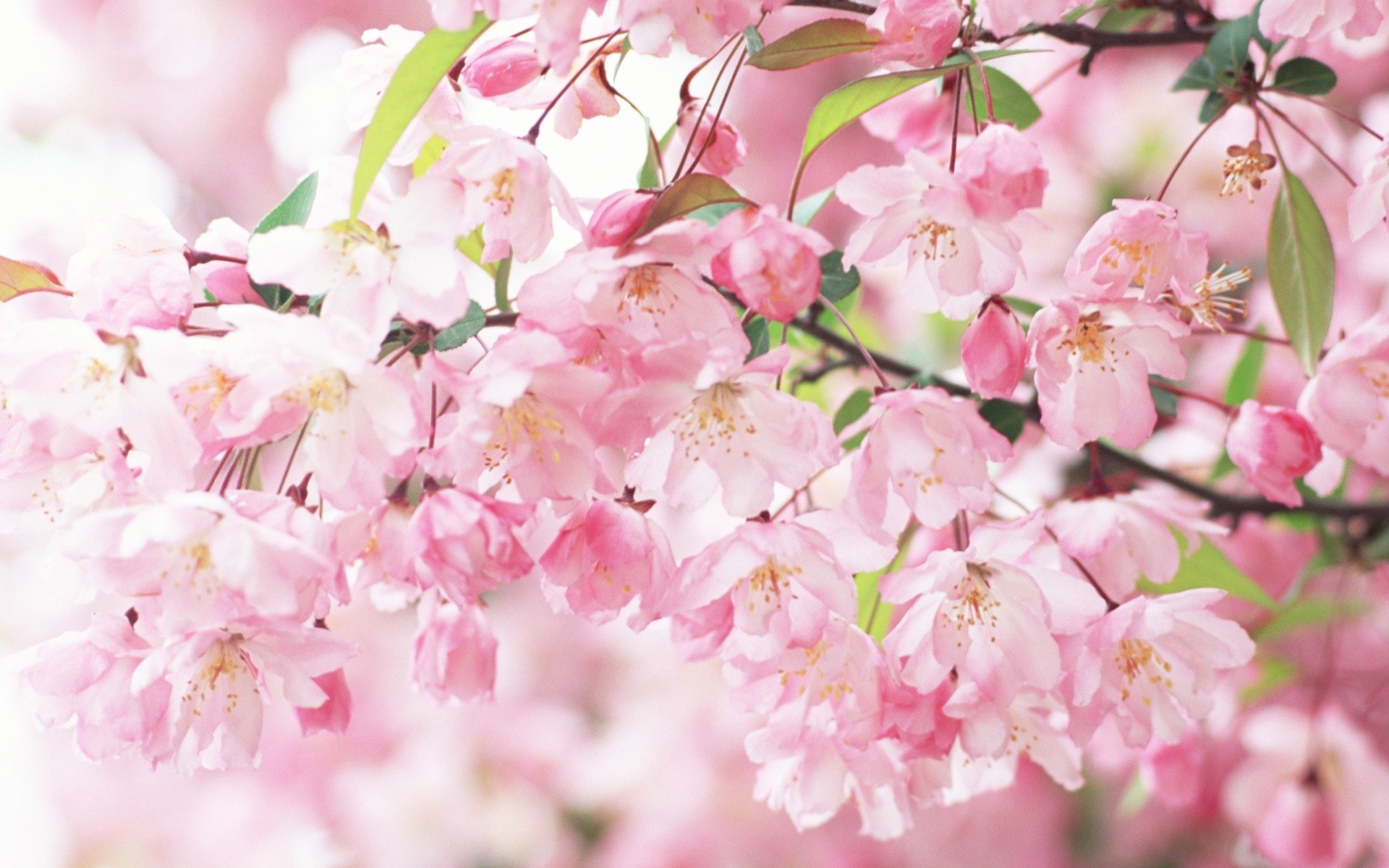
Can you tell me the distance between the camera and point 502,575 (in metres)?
0.53

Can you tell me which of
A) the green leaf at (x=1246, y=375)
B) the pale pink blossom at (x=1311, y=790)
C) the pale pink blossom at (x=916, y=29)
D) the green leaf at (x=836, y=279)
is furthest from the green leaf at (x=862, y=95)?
the pale pink blossom at (x=1311, y=790)

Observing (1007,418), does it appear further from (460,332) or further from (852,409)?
(460,332)

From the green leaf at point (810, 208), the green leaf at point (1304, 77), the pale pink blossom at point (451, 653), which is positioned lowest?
the pale pink blossom at point (451, 653)

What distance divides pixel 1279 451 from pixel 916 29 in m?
0.35

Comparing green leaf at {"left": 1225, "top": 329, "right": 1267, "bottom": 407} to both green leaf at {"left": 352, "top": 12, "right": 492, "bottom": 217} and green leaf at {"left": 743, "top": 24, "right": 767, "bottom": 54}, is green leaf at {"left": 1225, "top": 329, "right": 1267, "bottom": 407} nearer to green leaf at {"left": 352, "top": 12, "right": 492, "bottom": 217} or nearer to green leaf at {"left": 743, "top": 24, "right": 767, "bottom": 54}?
green leaf at {"left": 743, "top": 24, "right": 767, "bottom": 54}

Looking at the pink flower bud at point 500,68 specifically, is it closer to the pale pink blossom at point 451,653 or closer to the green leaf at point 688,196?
the green leaf at point 688,196

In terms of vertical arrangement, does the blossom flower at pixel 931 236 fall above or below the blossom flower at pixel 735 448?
above

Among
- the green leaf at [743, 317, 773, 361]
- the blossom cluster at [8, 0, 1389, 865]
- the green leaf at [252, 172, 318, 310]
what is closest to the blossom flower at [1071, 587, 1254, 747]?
the blossom cluster at [8, 0, 1389, 865]

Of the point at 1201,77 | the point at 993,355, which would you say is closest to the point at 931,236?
the point at 993,355

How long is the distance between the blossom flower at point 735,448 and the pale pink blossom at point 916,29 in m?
0.16

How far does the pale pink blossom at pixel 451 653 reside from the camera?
595 mm

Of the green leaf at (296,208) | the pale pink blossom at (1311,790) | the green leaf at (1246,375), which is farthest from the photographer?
the pale pink blossom at (1311,790)

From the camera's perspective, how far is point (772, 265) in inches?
19.8

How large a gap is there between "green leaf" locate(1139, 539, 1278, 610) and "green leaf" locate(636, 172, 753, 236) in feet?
1.63
